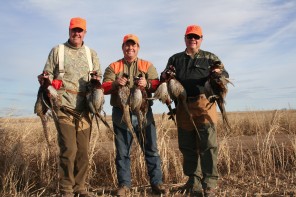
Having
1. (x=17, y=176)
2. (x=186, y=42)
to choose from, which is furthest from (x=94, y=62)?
(x=17, y=176)

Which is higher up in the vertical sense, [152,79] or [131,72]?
[131,72]

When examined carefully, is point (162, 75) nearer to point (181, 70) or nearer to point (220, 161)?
point (181, 70)

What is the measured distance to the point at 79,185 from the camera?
19.4ft

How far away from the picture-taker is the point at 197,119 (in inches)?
234

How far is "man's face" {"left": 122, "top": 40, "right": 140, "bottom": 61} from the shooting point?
599 cm

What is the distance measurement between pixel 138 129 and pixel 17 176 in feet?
8.81

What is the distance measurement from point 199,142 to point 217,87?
38.1 inches

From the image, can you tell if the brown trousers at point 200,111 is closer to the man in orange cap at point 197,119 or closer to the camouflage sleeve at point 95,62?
the man in orange cap at point 197,119

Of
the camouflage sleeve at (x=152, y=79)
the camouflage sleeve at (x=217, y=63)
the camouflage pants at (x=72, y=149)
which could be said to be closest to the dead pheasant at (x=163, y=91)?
the camouflage sleeve at (x=152, y=79)

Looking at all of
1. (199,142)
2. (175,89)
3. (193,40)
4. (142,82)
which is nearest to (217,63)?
(193,40)

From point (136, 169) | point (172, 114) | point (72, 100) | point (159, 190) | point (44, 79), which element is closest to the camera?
point (44, 79)

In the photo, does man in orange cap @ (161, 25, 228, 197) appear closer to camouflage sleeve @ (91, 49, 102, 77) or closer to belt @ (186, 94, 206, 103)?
belt @ (186, 94, 206, 103)

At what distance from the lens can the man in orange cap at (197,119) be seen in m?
5.86

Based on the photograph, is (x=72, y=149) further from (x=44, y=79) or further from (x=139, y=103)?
(x=139, y=103)
